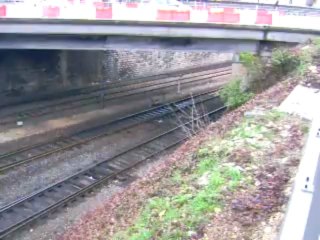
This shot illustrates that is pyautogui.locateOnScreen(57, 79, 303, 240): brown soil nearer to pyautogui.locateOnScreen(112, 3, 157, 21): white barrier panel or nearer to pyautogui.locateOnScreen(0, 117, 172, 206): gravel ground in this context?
pyautogui.locateOnScreen(0, 117, 172, 206): gravel ground

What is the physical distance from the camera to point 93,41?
18.0 metres

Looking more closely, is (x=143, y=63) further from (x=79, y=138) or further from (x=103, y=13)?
(x=103, y=13)

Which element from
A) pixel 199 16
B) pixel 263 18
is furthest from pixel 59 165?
pixel 263 18

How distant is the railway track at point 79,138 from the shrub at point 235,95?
121cm

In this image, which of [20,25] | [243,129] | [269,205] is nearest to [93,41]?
[20,25]

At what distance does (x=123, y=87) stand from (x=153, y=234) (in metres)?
18.5

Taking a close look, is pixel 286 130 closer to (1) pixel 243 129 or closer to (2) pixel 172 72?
(1) pixel 243 129

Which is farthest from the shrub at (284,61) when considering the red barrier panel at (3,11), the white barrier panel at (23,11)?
the red barrier panel at (3,11)

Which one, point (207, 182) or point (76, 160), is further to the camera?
point (76, 160)

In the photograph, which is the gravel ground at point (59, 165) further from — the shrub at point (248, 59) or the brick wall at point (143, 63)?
the brick wall at point (143, 63)

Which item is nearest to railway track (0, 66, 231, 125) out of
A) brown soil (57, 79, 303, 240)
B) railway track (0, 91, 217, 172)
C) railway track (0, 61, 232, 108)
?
railway track (0, 61, 232, 108)

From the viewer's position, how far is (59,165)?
14.8 metres

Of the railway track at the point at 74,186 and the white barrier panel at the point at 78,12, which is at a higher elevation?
the white barrier panel at the point at 78,12

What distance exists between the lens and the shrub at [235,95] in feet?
51.9
